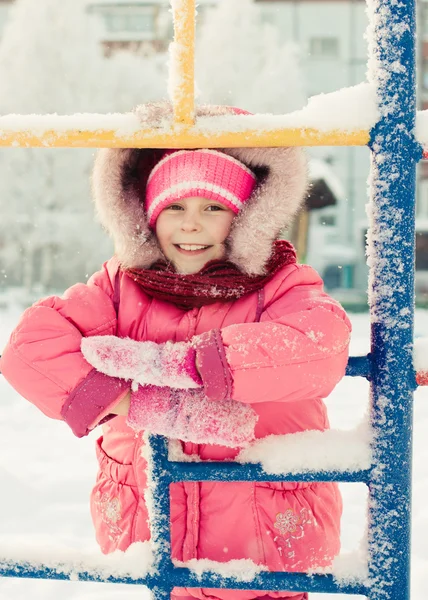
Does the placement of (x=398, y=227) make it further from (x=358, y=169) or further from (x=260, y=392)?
(x=358, y=169)

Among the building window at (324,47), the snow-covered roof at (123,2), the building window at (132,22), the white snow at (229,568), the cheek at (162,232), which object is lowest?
the white snow at (229,568)

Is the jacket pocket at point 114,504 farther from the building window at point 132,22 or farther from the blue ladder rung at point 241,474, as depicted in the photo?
the building window at point 132,22

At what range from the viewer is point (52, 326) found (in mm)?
1185

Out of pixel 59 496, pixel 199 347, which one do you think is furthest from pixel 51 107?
pixel 199 347

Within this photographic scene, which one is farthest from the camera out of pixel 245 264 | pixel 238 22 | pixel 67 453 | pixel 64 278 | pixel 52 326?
pixel 238 22

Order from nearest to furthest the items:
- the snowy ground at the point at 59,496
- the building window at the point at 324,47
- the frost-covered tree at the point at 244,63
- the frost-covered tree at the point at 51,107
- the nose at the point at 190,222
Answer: the nose at the point at 190,222
the snowy ground at the point at 59,496
the frost-covered tree at the point at 51,107
the frost-covered tree at the point at 244,63
the building window at the point at 324,47

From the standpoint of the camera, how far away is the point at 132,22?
2116cm

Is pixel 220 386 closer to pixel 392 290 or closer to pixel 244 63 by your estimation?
pixel 392 290

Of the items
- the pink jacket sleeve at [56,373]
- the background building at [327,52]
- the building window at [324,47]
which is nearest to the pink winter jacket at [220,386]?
the pink jacket sleeve at [56,373]

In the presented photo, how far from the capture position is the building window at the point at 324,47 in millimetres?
21234

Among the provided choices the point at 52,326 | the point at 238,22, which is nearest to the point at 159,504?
the point at 52,326

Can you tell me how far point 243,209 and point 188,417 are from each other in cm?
51

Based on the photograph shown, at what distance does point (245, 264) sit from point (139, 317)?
248mm

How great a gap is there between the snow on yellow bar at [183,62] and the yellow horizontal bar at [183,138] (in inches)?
1.2
